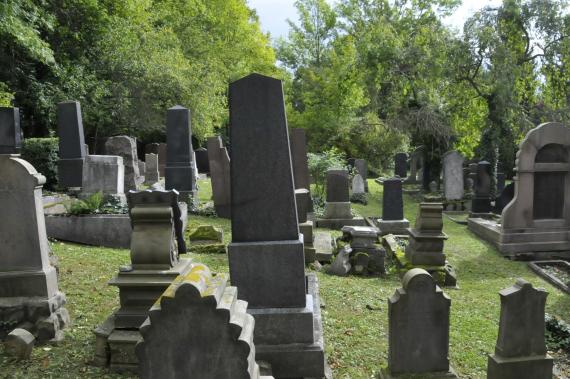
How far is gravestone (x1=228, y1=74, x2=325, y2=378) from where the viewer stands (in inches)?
170

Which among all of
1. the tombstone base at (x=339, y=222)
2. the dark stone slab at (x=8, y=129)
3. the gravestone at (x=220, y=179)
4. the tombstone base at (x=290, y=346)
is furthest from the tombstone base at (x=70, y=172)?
the tombstone base at (x=290, y=346)

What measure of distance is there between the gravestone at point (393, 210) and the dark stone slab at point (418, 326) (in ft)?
28.3

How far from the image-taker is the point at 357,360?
16.5 ft

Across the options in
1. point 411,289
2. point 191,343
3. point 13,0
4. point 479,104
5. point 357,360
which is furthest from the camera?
point 479,104

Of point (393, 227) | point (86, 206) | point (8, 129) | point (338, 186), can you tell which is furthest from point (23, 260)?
point (393, 227)

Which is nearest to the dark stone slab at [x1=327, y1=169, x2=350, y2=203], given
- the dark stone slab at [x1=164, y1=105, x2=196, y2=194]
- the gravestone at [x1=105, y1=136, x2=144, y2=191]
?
the dark stone slab at [x1=164, y1=105, x2=196, y2=194]

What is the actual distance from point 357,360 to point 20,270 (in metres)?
3.99

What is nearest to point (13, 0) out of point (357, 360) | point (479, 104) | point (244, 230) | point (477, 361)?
point (244, 230)

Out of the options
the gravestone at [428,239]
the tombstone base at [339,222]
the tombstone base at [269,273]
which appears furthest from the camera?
the tombstone base at [339,222]

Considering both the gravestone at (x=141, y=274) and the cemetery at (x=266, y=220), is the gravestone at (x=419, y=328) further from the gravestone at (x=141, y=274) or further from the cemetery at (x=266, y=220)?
the gravestone at (x=141, y=274)

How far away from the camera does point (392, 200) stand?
42.5ft

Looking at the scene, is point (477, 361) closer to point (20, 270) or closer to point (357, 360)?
point (357, 360)

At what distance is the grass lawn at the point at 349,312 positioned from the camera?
15.4 feet

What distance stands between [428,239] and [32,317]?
22.1 feet
